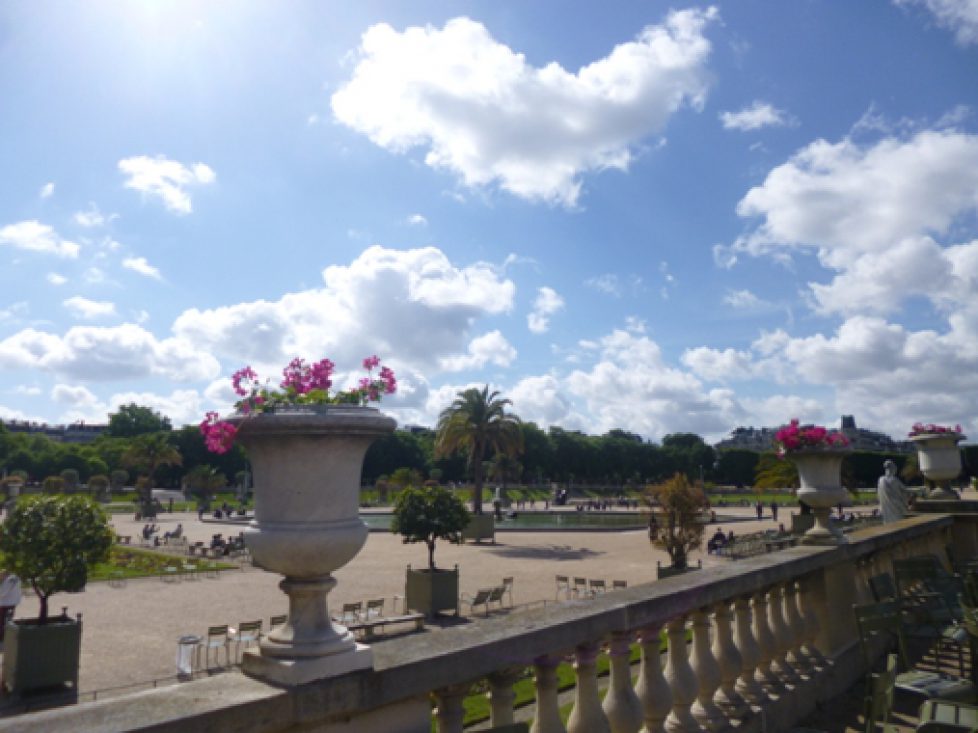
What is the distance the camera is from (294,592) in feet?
8.50

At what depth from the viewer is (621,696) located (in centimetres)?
345

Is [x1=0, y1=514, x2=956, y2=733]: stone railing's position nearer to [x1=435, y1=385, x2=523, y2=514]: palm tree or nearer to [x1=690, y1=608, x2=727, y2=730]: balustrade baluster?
[x1=690, y1=608, x2=727, y2=730]: balustrade baluster

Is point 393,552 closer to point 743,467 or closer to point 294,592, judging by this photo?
point 294,592

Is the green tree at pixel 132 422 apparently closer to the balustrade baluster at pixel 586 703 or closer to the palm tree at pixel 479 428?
the palm tree at pixel 479 428

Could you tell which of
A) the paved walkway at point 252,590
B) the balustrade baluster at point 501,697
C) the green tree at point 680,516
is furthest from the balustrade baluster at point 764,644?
the green tree at point 680,516

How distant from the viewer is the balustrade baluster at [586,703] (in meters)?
3.18

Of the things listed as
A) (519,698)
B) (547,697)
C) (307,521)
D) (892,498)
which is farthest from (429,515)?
(307,521)

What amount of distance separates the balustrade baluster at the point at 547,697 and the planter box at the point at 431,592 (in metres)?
14.5

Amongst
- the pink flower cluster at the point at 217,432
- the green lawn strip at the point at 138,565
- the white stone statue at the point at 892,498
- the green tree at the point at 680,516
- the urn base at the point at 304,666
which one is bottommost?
the green lawn strip at the point at 138,565

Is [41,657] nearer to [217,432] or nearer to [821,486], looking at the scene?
[217,432]

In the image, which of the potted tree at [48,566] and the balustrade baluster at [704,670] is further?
the potted tree at [48,566]

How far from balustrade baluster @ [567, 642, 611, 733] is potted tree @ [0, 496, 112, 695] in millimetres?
10896

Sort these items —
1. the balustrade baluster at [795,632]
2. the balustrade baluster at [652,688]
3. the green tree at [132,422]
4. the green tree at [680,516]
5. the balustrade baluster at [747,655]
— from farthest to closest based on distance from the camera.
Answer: the green tree at [132,422] → the green tree at [680,516] → the balustrade baluster at [795,632] → the balustrade baluster at [747,655] → the balustrade baluster at [652,688]

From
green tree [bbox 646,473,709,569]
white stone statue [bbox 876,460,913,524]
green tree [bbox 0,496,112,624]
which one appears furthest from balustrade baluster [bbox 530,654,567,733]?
green tree [bbox 646,473,709,569]
